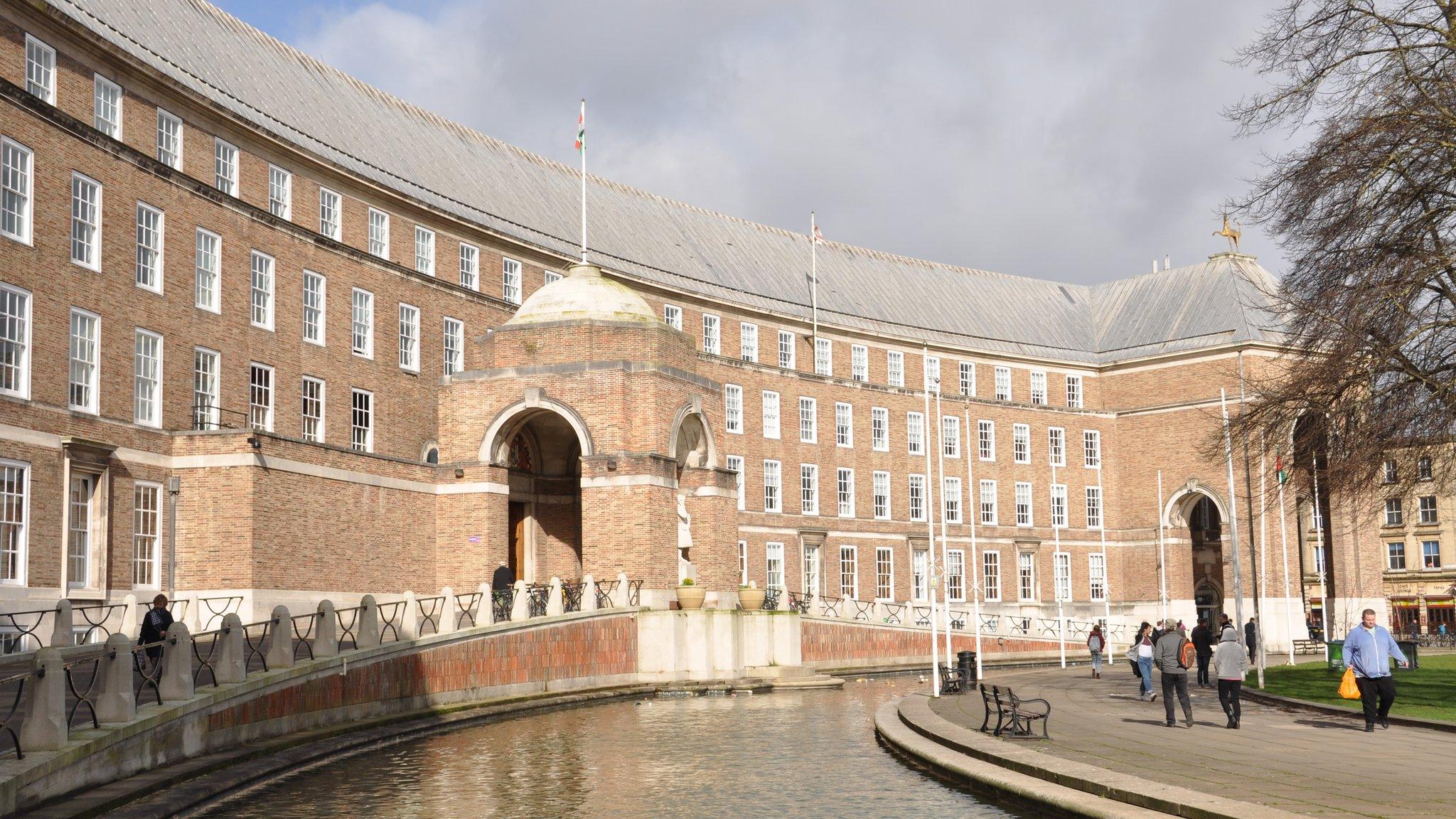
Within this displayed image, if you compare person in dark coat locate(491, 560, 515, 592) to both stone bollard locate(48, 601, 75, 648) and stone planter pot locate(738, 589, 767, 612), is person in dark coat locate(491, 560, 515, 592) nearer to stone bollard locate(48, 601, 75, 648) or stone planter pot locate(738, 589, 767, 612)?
stone planter pot locate(738, 589, 767, 612)

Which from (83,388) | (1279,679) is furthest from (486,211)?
(1279,679)

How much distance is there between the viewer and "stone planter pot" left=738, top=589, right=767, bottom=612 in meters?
42.9

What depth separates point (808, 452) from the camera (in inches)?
2803

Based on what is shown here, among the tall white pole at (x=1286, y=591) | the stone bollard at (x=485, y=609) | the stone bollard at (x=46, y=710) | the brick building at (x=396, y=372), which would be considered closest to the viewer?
the stone bollard at (x=46, y=710)

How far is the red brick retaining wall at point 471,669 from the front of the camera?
23.7 m

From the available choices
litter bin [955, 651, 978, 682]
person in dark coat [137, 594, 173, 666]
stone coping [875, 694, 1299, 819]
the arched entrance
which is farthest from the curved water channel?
the arched entrance

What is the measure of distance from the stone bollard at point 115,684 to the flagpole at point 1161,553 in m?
59.6

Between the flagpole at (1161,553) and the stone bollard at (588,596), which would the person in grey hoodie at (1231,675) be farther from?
the flagpole at (1161,553)

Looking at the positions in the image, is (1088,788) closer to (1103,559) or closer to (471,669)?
(471,669)

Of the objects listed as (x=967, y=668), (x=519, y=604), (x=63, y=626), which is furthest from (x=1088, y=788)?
(x=519, y=604)

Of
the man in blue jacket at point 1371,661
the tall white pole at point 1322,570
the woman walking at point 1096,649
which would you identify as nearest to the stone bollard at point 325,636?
the man in blue jacket at point 1371,661

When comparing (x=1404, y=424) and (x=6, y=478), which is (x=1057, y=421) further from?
(x=6, y=478)

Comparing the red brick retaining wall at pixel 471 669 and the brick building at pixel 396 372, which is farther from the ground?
the brick building at pixel 396 372

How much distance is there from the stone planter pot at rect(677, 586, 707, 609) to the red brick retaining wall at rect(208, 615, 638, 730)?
2034 mm
